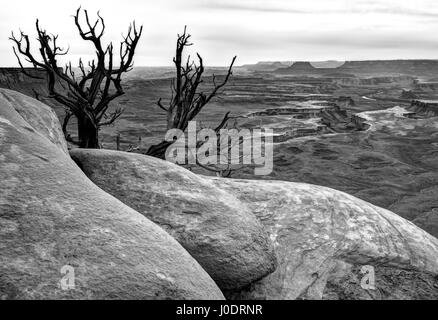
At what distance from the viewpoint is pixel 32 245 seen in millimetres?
3264

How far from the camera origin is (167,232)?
4.60 metres

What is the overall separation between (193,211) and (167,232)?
493 millimetres

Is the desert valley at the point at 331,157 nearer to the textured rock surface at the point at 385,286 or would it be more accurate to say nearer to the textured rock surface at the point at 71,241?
the textured rock surface at the point at 385,286

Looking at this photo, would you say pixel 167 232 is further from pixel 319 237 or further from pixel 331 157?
pixel 331 157

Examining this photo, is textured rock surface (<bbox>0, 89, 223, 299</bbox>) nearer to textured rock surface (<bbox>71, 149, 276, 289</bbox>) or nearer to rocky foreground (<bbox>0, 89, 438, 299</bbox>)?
rocky foreground (<bbox>0, 89, 438, 299</bbox>)

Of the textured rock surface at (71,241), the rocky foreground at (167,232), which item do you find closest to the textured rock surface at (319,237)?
the rocky foreground at (167,232)

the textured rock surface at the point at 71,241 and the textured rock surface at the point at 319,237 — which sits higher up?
the textured rock surface at the point at 71,241

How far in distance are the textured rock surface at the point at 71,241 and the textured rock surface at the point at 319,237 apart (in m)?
1.58

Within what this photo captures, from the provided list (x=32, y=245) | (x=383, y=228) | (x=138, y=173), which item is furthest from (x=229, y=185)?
(x=32, y=245)

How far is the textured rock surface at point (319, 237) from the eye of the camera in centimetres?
523

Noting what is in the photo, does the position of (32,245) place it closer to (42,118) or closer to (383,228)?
(42,118)

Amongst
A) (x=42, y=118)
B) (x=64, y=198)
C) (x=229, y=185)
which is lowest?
(x=229, y=185)

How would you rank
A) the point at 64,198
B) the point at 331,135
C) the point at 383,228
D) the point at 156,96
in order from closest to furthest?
the point at 64,198 → the point at 383,228 → the point at 331,135 → the point at 156,96
